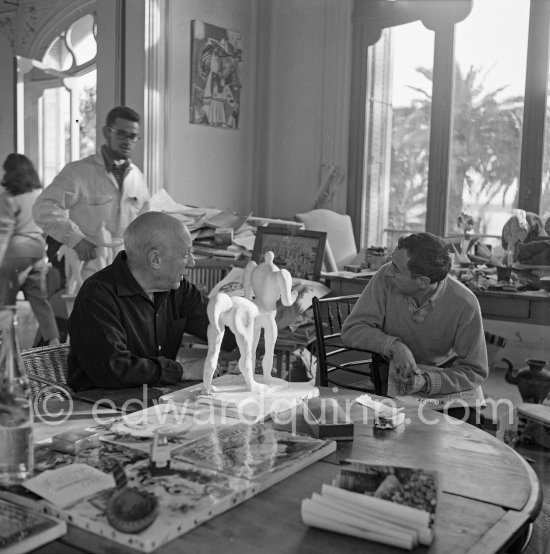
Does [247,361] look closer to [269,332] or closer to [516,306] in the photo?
[269,332]

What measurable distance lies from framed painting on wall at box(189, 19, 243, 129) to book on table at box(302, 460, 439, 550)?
6.16 metres

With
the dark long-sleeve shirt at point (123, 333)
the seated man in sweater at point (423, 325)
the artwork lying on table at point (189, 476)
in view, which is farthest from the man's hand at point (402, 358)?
the artwork lying on table at point (189, 476)

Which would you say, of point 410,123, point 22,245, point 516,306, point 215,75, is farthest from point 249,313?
point 215,75

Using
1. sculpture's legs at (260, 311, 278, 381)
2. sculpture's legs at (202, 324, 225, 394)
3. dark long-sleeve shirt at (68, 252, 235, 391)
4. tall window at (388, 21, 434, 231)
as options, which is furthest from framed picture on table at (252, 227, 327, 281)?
tall window at (388, 21, 434, 231)

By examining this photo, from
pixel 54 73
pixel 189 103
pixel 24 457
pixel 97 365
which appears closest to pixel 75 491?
pixel 24 457

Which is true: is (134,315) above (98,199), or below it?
below

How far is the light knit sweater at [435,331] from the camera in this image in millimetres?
2881

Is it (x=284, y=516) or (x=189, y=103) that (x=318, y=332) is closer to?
(x=284, y=516)

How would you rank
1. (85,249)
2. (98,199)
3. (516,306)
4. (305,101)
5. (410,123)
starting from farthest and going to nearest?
1. (305,101)
2. (410,123)
3. (98,199)
4. (85,249)
5. (516,306)

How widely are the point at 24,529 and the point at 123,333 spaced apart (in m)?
1.18

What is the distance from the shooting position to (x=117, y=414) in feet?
6.79

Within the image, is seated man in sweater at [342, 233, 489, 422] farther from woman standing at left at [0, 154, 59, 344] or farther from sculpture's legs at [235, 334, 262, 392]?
woman standing at left at [0, 154, 59, 344]

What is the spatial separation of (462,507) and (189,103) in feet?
20.3

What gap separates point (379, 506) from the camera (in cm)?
137
